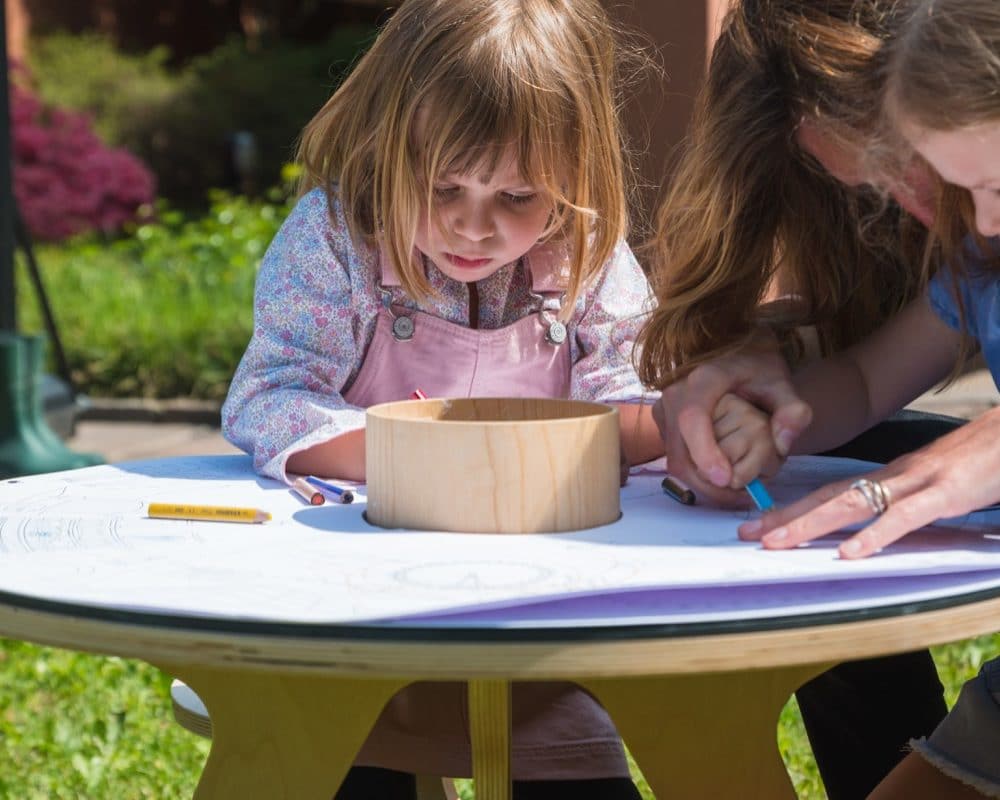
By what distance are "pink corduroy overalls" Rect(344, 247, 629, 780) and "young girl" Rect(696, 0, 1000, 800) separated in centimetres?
34

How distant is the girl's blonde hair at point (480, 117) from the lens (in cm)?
180

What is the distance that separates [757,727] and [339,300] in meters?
0.88

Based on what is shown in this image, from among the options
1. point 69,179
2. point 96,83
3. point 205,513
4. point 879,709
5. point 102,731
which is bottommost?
point 69,179

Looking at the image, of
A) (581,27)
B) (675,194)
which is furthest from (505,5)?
(675,194)

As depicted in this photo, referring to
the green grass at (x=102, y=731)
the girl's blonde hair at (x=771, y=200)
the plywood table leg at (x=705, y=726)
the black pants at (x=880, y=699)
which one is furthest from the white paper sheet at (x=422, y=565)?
the green grass at (x=102, y=731)

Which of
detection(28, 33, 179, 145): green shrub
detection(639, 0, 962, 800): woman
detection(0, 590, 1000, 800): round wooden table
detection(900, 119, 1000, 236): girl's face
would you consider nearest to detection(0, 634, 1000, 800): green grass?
detection(639, 0, 962, 800): woman

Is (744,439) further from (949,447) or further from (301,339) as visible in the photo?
(301,339)

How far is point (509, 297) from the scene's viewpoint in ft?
6.86

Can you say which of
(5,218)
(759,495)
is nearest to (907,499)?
(759,495)

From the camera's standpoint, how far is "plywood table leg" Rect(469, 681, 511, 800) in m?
1.45

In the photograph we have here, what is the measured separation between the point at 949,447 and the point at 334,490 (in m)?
0.64

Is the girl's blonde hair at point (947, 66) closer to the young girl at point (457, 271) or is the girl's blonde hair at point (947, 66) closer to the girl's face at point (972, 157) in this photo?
the girl's face at point (972, 157)

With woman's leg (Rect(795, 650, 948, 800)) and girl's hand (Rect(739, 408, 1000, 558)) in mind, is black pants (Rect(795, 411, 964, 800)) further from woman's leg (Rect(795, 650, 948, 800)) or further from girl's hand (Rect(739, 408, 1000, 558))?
girl's hand (Rect(739, 408, 1000, 558))

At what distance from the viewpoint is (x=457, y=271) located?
1905 millimetres
